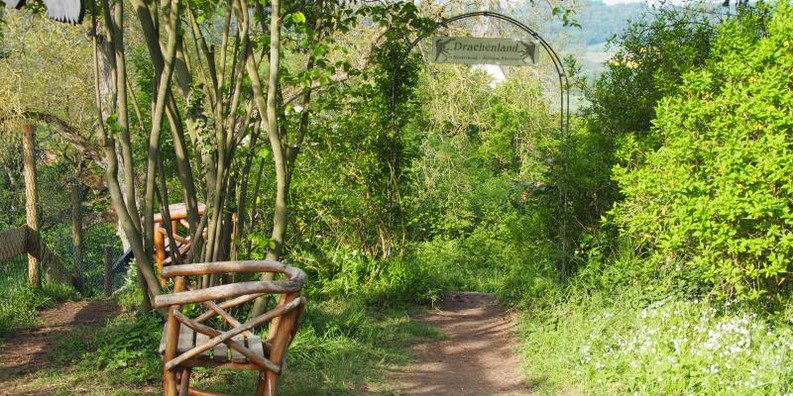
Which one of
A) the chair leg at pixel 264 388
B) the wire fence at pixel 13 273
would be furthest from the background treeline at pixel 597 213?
the chair leg at pixel 264 388

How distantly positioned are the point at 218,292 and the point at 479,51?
18.2 ft

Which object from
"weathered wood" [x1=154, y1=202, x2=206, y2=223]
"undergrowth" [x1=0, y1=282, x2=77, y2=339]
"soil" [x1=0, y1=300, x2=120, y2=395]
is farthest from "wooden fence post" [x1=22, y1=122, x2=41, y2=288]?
"weathered wood" [x1=154, y1=202, x2=206, y2=223]

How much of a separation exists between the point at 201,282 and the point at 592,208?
406 cm

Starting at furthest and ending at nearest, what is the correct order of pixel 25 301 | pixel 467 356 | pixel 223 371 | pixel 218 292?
1. pixel 25 301
2. pixel 467 356
3. pixel 223 371
4. pixel 218 292

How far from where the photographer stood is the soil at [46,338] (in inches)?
200

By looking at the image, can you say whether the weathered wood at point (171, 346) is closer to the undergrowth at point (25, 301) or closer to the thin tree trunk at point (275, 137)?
the thin tree trunk at point (275, 137)

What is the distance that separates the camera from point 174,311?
134 inches

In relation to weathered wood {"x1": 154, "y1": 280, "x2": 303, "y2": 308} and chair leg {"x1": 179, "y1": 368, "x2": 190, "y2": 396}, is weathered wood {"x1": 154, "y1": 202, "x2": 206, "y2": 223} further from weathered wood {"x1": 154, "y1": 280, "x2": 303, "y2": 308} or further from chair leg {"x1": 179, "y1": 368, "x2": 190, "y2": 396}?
weathered wood {"x1": 154, "y1": 280, "x2": 303, "y2": 308}

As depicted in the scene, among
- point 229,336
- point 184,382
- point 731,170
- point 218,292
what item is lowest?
point 184,382

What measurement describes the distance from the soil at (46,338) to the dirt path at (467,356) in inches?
89.2

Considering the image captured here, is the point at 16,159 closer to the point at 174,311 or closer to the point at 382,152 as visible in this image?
the point at 382,152

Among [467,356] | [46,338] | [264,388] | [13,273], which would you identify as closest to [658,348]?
[467,356]

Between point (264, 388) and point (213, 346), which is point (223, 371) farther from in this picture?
point (213, 346)

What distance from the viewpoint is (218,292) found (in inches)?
132
